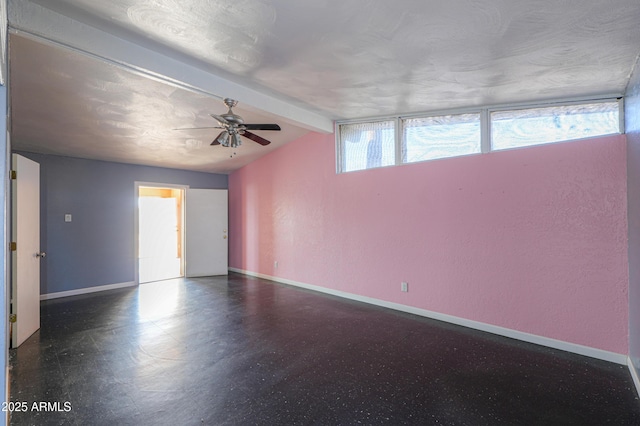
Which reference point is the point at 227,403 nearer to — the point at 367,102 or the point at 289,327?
the point at 289,327

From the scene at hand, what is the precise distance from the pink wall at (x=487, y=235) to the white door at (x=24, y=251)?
3.39 m

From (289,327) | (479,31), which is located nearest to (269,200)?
(289,327)

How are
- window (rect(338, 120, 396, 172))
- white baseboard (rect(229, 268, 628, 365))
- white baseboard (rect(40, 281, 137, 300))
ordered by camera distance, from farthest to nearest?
white baseboard (rect(40, 281, 137, 300)) → window (rect(338, 120, 396, 172)) → white baseboard (rect(229, 268, 628, 365))

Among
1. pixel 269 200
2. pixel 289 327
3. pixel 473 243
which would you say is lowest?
pixel 289 327

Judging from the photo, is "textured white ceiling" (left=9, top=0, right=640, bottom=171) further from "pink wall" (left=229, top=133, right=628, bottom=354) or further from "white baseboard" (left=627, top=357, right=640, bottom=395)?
"white baseboard" (left=627, top=357, right=640, bottom=395)

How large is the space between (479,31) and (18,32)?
291 centimetres

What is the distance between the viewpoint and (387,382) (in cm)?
220

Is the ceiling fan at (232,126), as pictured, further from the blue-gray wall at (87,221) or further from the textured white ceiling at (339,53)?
the blue-gray wall at (87,221)

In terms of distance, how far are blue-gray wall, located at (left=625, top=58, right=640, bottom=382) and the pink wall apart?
0.12 metres

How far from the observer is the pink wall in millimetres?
2516

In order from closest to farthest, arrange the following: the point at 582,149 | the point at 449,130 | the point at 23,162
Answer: the point at 582,149 → the point at 23,162 → the point at 449,130

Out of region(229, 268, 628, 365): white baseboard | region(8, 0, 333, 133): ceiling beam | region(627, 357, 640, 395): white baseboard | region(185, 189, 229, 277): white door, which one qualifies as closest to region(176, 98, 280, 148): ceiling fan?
region(8, 0, 333, 133): ceiling beam

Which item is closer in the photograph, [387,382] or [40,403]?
[40,403]

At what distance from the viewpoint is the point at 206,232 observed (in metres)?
6.33
